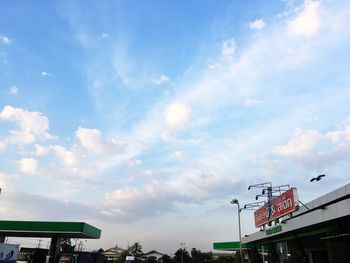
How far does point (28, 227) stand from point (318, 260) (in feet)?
99.9

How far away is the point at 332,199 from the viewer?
17406 mm

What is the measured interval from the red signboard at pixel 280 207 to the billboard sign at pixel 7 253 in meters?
20.5

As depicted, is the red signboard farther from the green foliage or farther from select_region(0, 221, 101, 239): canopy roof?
the green foliage

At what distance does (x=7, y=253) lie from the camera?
26.9 metres

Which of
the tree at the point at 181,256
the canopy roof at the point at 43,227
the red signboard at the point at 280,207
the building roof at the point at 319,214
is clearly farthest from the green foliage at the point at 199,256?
the building roof at the point at 319,214

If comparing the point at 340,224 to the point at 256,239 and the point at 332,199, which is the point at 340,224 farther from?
the point at 256,239


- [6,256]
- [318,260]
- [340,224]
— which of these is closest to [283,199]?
[340,224]

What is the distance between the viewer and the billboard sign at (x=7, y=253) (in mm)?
26547

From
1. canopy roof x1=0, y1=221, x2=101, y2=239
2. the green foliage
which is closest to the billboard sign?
canopy roof x1=0, y1=221, x2=101, y2=239

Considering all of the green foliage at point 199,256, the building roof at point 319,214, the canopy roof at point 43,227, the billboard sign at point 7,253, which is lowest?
the billboard sign at point 7,253

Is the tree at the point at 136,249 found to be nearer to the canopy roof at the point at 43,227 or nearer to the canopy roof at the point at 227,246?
the canopy roof at the point at 227,246

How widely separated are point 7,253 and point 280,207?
20.9 meters

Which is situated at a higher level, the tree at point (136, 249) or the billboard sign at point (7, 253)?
the tree at point (136, 249)

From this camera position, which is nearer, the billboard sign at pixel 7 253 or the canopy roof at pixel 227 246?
the billboard sign at pixel 7 253
